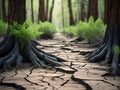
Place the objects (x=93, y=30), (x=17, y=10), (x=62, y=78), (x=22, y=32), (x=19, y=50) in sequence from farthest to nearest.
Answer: (x=93, y=30) < (x=17, y=10) < (x=19, y=50) < (x=22, y=32) < (x=62, y=78)

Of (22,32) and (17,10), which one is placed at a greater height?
(17,10)

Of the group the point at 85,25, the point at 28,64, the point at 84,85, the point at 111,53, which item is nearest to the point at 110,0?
the point at 111,53

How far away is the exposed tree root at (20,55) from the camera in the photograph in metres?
9.12

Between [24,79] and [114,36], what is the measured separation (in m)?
3.88

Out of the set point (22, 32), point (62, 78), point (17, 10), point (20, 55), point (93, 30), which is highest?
point (17, 10)

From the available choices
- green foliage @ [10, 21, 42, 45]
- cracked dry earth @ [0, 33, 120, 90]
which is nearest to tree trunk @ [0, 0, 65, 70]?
green foliage @ [10, 21, 42, 45]

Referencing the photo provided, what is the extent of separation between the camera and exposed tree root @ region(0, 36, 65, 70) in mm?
9117

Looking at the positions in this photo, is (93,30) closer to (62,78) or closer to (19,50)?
(19,50)

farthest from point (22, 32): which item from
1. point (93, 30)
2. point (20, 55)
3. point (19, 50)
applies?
point (93, 30)

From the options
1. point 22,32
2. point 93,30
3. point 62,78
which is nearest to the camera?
point 62,78

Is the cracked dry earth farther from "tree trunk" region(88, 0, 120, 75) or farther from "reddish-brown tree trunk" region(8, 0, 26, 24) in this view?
"reddish-brown tree trunk" region(8, 0, 26, 24)

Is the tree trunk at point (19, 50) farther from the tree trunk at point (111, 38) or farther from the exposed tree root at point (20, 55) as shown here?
the tree trunk at point (111, 38)

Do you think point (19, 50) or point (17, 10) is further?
point (17, 10)

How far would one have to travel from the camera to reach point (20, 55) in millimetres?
9453
